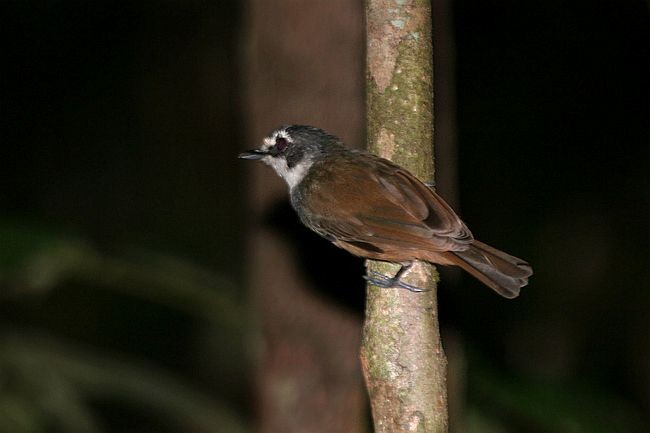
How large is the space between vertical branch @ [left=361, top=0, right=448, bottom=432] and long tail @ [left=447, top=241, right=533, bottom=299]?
0.81ft

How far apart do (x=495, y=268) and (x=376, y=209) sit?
649mm

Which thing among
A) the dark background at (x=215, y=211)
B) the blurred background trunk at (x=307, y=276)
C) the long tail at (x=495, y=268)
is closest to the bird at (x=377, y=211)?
the long tail at (x=495, y=268)

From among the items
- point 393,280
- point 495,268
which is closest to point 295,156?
point 495,268

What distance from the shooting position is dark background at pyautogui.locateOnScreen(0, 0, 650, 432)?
6.55 metres

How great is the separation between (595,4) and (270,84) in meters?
3.74

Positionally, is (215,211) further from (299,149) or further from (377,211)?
(377,211)

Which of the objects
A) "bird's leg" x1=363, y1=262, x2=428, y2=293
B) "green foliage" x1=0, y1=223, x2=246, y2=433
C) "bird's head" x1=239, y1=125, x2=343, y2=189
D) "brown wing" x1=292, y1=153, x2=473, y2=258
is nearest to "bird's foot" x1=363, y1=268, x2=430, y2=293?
"bird's leg" x1=363, y1=262, x2=428, y2=293

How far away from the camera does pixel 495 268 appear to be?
4.21 m

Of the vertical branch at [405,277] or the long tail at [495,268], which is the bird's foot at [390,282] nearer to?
the vertical branch at [405,277]

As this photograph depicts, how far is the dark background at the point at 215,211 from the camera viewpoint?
6555mm

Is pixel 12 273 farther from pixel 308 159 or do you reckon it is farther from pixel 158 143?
pixel 158 143

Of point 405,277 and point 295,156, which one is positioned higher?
point 295,156

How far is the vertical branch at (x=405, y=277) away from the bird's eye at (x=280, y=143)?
123 cm

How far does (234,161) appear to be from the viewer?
12000 millimetres
